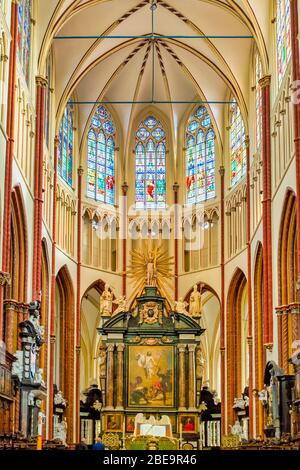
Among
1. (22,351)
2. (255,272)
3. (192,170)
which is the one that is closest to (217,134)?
(192,170)

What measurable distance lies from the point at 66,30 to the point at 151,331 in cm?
1498

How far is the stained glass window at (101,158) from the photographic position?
1870 inches

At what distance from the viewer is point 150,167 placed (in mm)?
49500

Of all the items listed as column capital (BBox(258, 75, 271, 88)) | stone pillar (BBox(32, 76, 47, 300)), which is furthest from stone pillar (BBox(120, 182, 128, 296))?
column capital (BBox(258, 75, 271, 88))

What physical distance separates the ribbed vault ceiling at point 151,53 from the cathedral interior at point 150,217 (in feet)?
0.27

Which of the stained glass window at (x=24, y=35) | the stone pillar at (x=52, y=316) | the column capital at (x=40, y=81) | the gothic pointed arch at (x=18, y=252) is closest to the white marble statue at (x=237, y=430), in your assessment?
the stone pillar at (x=52, y=316)

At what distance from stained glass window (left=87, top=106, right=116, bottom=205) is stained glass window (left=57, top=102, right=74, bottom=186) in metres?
1.84

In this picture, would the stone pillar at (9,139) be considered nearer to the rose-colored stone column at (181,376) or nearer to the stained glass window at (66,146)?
the stained glass window at (66,146)

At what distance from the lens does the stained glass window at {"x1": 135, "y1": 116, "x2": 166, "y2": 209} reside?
4900 centimetres

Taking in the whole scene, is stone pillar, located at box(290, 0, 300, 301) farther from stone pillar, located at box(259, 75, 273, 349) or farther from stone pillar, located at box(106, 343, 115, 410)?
stone pillar, located at box(106, 343, 115, 410)

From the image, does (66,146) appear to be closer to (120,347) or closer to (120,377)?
(120,347)

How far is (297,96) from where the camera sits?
2911 centimetres

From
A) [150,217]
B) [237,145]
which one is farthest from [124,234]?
[237,145]

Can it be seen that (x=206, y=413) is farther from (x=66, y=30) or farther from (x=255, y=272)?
(x=66, y=30)
